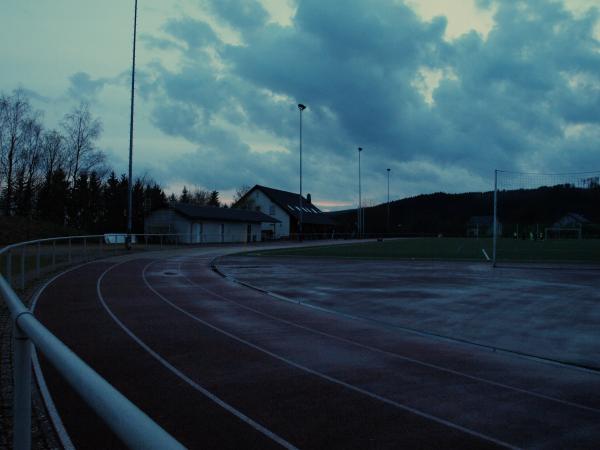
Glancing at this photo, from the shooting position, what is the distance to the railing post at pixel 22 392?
2.57 metres

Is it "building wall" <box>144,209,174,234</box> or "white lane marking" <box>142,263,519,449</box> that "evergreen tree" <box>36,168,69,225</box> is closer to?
"building wall" <box>144,209,174,234</box>

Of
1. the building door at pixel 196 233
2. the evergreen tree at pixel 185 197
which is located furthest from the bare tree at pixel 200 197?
the building door at pixel 196 233

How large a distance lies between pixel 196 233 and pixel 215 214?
192 inches

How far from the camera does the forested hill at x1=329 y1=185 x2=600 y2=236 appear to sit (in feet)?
282

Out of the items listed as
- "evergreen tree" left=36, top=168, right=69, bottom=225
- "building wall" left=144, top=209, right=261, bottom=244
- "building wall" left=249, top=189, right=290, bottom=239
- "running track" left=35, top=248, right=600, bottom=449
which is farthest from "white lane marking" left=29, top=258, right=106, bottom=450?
"building wall" left=249, top=189, right=290, bottom=239

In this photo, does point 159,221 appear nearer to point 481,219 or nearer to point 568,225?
point 568,225

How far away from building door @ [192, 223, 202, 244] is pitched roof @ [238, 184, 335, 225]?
2323cm

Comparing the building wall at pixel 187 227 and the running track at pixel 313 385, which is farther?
the building wall at pixel 187 227

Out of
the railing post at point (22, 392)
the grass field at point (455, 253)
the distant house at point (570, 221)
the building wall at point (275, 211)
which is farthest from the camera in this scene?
the distant house at point (570, 221)

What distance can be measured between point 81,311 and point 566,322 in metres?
9.59

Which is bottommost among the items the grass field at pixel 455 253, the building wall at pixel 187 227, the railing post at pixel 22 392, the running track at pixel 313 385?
the running track at pixel 313 385

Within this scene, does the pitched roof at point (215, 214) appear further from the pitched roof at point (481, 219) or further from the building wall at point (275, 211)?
the pitched roof at point (481, 219)

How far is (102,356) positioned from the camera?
7.19 m

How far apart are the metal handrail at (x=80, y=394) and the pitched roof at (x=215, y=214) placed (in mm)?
45124
